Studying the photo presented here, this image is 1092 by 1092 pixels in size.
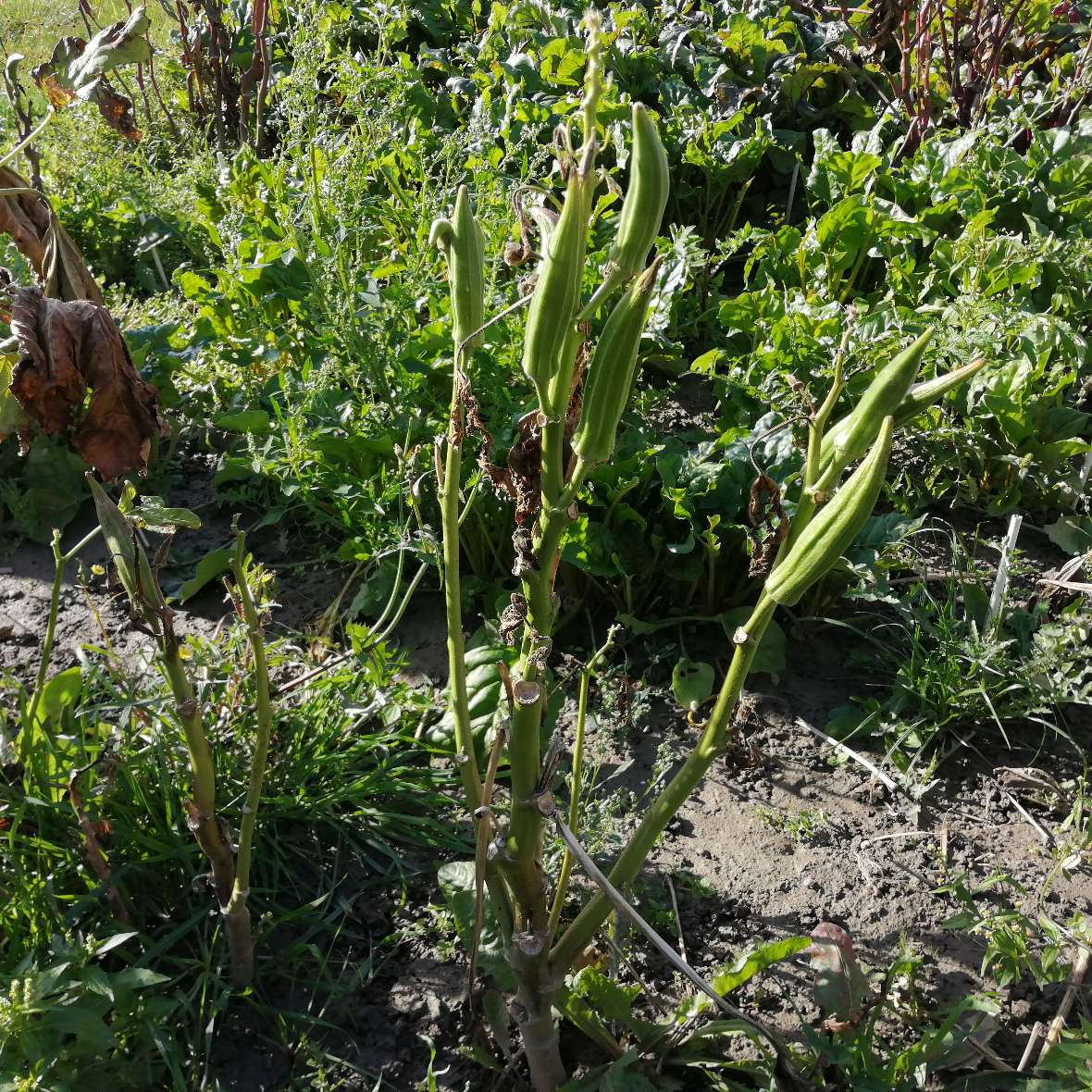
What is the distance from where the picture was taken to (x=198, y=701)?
5.00ft

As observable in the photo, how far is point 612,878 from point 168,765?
96 cm

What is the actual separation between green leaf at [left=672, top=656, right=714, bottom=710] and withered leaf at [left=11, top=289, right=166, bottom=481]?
1329 millimetres

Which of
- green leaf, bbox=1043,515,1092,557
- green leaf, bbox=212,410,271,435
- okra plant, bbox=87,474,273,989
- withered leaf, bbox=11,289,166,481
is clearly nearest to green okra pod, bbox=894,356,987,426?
okra plant, bbox=87,474,273,989

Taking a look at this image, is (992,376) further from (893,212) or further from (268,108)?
(268,108)

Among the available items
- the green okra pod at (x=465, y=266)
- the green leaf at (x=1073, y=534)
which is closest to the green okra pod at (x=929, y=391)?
the green okra pod at (x=465, y=266)

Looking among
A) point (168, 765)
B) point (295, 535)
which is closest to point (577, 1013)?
point (168, 765)

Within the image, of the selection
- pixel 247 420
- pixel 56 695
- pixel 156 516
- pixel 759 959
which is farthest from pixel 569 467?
pixel 247 420

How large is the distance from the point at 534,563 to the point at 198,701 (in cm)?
60

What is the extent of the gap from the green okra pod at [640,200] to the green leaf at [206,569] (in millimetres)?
1703

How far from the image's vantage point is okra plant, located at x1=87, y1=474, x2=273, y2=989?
133cm

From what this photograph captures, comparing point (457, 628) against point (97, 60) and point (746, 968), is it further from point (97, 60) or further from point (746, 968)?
point (97, 60)

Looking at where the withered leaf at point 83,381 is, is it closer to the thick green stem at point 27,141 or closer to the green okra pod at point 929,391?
the thick green stem at point 27,141

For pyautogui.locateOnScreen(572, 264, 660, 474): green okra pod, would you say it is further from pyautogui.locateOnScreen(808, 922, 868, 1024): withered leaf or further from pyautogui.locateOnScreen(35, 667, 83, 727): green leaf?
pyautogui.locateOnScreen(35, 667, 83, 727): green leaf

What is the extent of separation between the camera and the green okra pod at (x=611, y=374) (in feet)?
3.54
